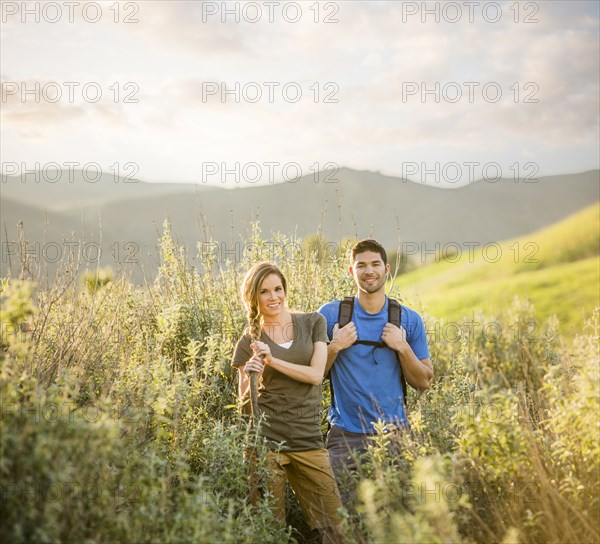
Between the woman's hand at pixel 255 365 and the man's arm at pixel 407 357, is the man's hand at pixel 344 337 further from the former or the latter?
the woman's hand at pixel 255 365

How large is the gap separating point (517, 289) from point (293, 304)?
27.3 m

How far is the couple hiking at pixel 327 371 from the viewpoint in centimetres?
511

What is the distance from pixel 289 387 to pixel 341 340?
2.49ft

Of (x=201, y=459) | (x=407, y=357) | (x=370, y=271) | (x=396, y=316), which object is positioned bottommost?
(x=201, y=459)

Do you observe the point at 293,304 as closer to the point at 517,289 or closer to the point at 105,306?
the point at 105,306

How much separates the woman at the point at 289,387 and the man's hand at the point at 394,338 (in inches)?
27.6

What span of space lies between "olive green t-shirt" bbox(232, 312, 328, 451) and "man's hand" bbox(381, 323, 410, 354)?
73 cm

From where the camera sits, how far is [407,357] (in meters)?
5.76

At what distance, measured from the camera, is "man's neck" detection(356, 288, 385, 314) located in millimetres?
5992

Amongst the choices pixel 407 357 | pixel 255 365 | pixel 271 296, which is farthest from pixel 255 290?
pixel 407 357

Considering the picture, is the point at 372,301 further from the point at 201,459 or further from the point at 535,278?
the point at 535,278

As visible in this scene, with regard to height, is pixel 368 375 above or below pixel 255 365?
below

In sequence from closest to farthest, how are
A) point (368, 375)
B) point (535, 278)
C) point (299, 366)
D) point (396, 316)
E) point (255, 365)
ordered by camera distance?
point (255, 365)
point (299, 366)
point (368, 375)
point (396, 316)
point (535, 278)

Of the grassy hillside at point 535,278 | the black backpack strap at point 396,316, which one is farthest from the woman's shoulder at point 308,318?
the grassy hillside at point 535,278
